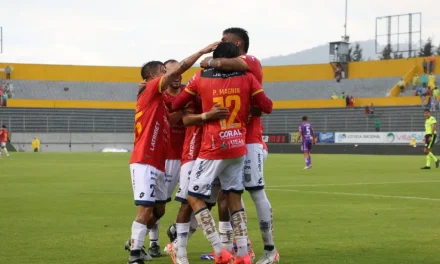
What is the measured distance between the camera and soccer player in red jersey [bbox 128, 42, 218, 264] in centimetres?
816

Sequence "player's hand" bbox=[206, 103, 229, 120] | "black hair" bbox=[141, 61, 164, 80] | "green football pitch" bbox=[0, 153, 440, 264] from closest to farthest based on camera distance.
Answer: "player's hand" bbox=[206, 103, 229, 120]
"black hair" bbox=[141, 61, 164, 80]
"green football pitch" bbox=[0, 153, 440, 264]

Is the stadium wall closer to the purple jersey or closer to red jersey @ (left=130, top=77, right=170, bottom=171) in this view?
the purple jersey

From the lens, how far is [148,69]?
348 inches

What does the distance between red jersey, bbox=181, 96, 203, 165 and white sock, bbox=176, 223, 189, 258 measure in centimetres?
73

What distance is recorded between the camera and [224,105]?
25.9 feet

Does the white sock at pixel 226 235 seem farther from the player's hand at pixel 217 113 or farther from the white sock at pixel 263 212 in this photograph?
the player's hand at pixel 217 113

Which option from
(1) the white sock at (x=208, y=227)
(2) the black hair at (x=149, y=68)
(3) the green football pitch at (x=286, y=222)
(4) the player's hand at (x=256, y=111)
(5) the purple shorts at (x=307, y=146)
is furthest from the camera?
(5) the purple shorts at (x=307, y=146)

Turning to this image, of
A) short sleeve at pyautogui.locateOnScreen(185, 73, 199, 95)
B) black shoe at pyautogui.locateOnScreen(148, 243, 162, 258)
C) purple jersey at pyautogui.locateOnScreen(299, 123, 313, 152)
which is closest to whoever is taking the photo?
short sleeve at pyautogui.locateOnScreen(185, 73, 199, 95)

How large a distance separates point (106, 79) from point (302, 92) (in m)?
20.1

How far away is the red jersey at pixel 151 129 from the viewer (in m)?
8.34

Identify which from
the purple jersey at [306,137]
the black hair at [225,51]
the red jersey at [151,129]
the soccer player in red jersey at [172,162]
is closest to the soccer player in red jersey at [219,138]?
the black hair at [225,51]

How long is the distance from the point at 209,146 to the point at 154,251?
206cm

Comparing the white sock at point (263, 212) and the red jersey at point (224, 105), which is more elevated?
the red jersey at point (224, 105)

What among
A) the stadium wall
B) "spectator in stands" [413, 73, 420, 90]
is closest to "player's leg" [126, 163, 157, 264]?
"spectator in stands" [413, 73, 420, 90]
